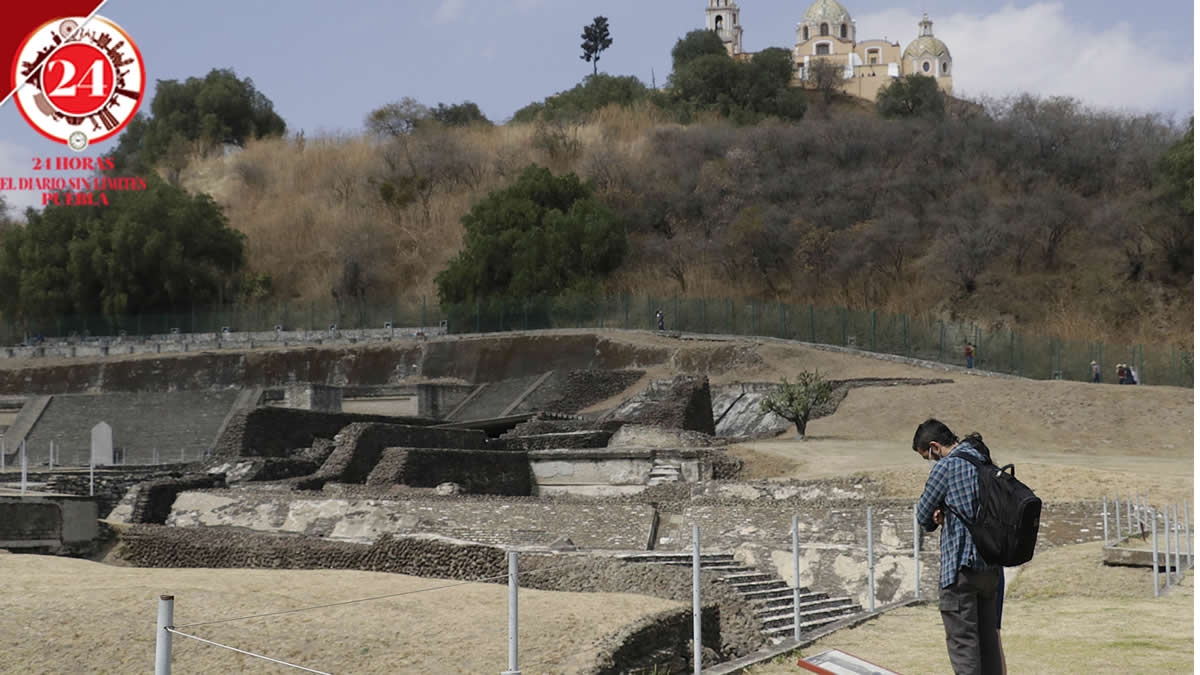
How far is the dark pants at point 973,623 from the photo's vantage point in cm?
775

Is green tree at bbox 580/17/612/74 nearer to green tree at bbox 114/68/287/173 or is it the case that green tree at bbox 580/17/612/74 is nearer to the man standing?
green tree at bbox 114/68/287/173

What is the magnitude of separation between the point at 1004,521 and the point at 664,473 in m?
23.3

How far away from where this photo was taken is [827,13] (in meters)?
128

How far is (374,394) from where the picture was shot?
48031 mm

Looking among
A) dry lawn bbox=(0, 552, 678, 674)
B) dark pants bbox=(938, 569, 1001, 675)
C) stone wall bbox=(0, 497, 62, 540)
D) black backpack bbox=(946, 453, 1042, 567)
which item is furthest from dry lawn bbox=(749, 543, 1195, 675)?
stone wall bbox=(0, 497, 62, 540)

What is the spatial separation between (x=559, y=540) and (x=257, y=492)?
9.01m

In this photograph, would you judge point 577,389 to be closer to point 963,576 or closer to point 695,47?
point 963,576

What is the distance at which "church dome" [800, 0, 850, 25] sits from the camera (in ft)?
421

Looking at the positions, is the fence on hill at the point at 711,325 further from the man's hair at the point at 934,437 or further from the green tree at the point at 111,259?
the man's hair at the point at 934,437

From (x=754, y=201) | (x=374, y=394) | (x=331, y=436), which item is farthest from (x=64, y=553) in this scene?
(x=754, y=201)

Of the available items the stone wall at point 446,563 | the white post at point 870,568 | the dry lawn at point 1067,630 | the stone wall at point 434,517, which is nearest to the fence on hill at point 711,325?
the stone wall at point 434,517

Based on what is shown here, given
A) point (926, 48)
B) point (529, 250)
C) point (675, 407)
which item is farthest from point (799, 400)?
point (926, 48)

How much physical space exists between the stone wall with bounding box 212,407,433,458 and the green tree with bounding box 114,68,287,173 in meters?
68.0

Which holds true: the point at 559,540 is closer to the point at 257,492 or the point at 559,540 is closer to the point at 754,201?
the point at 257,492
